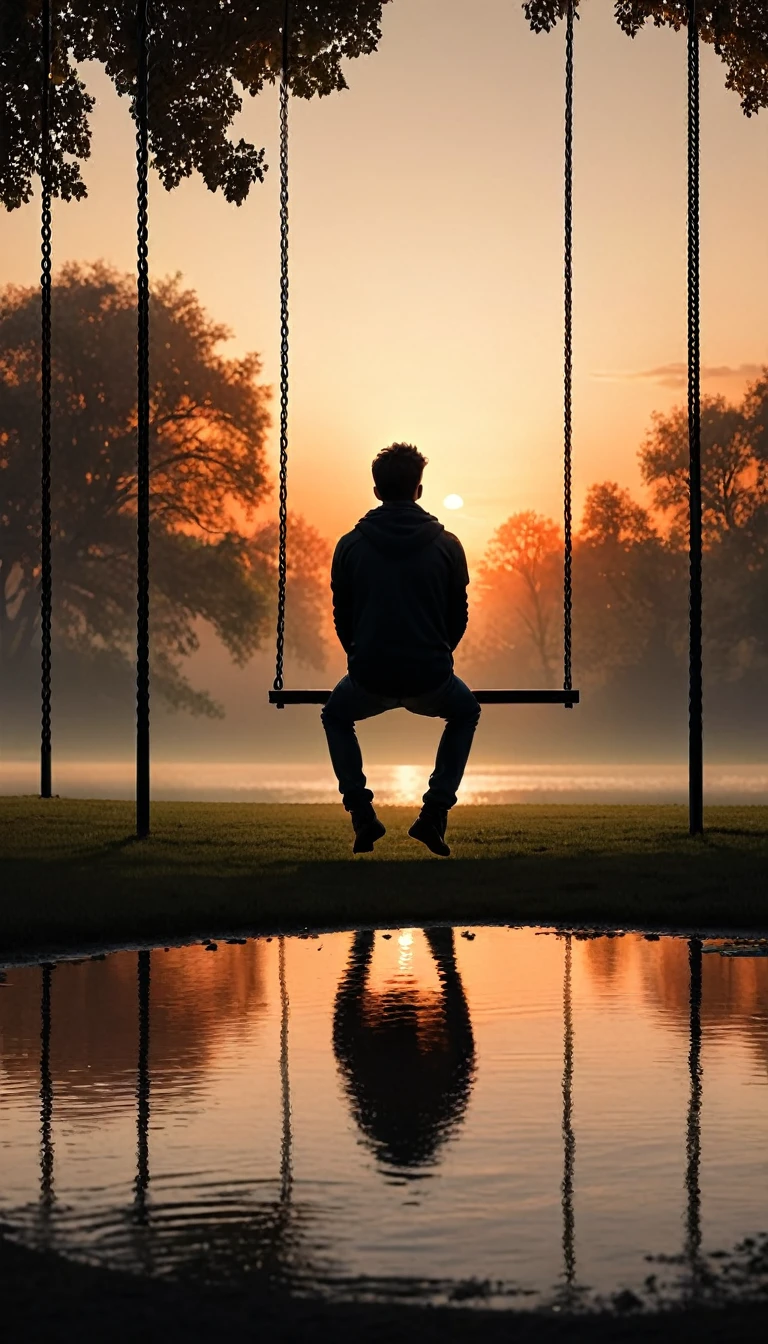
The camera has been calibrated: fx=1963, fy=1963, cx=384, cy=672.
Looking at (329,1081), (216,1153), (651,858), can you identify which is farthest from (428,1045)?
(651,858)

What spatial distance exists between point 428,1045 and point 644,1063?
892 mm

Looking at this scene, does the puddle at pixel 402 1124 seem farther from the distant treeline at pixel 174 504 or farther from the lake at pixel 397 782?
the distant treeline at pixel 174 504

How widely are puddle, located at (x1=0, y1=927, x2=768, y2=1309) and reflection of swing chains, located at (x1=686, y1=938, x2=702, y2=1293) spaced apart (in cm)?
1

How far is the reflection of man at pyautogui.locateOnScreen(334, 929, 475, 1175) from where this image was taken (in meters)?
6.11

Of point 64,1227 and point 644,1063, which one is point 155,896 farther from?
point 64,1227

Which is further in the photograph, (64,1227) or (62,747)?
(62,747)

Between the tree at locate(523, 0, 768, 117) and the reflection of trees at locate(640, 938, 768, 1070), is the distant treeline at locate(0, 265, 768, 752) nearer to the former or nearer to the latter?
the tree at locate(523, 0, 768, 117)

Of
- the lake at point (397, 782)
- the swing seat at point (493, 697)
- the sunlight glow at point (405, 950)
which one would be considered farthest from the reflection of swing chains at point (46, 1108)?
the lake at point (397, 782)

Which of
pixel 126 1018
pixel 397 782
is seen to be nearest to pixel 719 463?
pixel 397 782

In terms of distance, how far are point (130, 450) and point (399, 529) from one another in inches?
1680

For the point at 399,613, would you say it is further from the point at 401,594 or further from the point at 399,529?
the point at 399,529

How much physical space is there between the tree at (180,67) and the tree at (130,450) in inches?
1075

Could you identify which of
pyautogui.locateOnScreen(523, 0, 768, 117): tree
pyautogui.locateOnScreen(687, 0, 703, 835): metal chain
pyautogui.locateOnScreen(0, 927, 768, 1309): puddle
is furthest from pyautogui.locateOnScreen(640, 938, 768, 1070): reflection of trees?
pyautogui.locateOnScreen(523, 0, 768, 117): tree

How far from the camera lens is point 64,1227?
4957 mm
